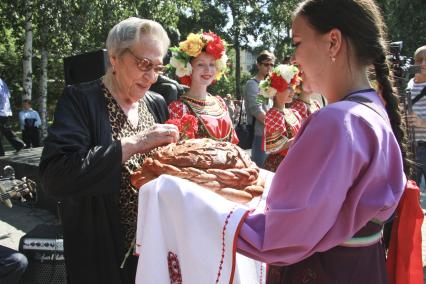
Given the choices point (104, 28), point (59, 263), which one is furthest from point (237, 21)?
point (59, 263)

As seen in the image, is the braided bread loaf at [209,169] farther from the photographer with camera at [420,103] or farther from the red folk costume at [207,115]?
the photographer with camera at [420,103]

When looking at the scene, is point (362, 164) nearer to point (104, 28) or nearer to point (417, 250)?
point (417, 250)

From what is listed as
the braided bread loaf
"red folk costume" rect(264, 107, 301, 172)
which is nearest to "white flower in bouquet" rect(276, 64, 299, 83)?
"red folk costume" rect(264, 107, 301, 172)

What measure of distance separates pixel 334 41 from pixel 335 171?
16.2 inches

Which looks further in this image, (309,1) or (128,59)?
(128,59)

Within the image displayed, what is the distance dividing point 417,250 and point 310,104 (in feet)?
12.3

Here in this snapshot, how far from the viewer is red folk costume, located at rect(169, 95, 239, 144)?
11.4 ft

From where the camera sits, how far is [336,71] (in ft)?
4.40

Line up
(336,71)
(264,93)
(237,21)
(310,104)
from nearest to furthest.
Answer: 1. (336,71)
2. (264,93)
3. (310,104)
4. (237,21)

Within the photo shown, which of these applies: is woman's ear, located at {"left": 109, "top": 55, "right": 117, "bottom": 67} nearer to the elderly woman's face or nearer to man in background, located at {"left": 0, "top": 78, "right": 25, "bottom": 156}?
the elderly woman's face

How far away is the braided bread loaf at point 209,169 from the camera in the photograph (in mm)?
1573

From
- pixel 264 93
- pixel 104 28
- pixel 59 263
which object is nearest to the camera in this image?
pixel 59 263

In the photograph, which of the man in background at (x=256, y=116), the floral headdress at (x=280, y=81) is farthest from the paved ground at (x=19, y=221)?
the floral headdress at (x=280, y=81)

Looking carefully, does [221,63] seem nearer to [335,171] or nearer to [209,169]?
[209,169]
